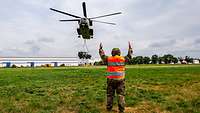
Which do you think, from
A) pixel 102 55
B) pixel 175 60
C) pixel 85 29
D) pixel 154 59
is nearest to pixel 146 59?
pixel 154 59

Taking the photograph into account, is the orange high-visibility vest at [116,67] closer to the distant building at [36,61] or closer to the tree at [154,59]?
the distant building at [36,61]

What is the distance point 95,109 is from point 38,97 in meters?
3.85

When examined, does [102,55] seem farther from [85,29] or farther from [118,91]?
[85,29]

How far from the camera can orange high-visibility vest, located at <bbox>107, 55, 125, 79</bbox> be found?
12.0m

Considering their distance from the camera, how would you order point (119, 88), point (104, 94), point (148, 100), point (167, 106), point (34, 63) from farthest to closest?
point (34, 63) → point (104, 94) → point (148, 100) → point (167, 106) → point (119, 88)

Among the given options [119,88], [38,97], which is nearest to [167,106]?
[119,88]

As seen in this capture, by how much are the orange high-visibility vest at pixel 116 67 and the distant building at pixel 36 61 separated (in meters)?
110

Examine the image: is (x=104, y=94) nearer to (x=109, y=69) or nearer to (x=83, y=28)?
(x=109, y=69)

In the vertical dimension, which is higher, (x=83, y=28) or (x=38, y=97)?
(x=83, y=28)

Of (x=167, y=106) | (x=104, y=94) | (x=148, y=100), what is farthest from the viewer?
(x=104, y=94)

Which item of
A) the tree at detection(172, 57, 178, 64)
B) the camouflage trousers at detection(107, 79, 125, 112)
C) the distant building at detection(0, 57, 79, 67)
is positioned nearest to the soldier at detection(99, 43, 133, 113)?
the camouflage trousers at detection(107, 79, 125, 112)

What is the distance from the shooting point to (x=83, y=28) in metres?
58.3

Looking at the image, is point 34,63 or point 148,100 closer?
point 148,100

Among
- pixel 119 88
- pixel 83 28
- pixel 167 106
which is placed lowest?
pixel 167 106
